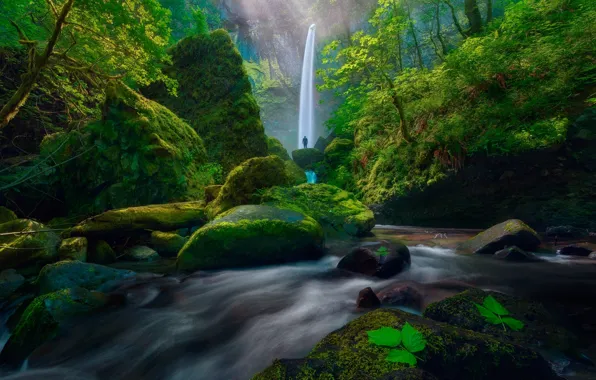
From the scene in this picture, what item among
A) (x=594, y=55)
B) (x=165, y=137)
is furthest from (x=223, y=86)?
(x=594, y=55)

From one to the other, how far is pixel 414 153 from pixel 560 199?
4244 millimetres

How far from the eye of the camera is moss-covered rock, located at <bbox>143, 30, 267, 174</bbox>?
50.9ft

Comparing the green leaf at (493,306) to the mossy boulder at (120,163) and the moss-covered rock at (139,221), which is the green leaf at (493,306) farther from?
the mossy boulder at (120,163)

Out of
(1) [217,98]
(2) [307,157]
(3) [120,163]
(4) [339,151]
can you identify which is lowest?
(3) [120,163]

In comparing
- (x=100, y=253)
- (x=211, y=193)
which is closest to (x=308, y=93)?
(x=211, y=193)

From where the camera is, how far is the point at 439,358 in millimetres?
1936

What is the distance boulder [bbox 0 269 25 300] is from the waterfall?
37741 mm

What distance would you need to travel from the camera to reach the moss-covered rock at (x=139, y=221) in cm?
714

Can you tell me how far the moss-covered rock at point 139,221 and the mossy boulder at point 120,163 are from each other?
7.21ft

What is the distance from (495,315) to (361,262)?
2.81m

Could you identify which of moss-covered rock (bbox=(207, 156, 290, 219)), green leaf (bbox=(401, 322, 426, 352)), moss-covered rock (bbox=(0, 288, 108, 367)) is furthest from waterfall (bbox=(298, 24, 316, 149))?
green leaf (bbox=(401, 322, 426, 352))

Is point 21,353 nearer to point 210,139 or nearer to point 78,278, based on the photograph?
point 78,278

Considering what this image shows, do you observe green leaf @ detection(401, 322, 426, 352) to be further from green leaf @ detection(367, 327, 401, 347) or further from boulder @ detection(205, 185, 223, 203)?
boulder @ detection(205, 185, 223, 203)

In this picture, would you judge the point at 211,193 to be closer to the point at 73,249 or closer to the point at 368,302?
the point at 73,249
